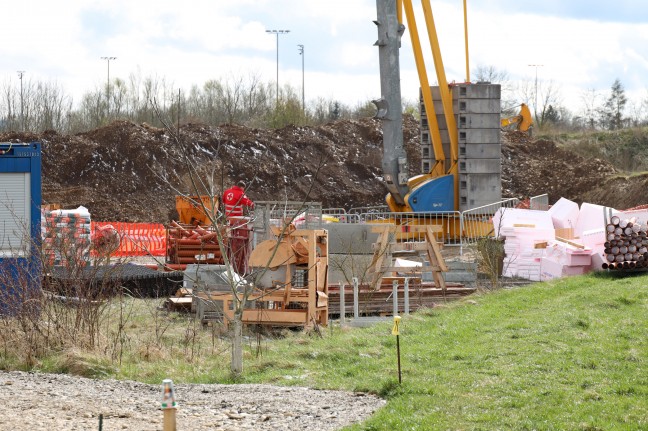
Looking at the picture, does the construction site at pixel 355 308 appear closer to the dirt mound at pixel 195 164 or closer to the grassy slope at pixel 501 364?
the grassy slope at pixel 501 364

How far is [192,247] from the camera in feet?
86.9

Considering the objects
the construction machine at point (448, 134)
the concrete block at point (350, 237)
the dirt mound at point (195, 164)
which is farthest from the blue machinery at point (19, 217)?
the dirt mound at point (195, 164)

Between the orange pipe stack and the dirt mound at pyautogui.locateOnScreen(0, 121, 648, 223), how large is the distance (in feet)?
70.0

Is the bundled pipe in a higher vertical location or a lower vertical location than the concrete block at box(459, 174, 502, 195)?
lower

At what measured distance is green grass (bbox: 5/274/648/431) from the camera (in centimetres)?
862

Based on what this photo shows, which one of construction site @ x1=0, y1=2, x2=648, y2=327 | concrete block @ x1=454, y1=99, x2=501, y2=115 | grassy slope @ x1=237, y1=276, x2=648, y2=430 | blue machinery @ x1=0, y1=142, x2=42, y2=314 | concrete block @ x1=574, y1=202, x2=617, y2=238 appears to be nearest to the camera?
grassy slope @ x1=237, y1=276, x2=648, y2=430

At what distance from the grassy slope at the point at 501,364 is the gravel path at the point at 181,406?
45cm

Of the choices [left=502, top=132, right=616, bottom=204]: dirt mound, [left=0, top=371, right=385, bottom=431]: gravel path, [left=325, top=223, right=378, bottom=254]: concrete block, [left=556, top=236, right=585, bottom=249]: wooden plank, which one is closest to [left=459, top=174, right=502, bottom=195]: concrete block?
[left=325, top=223, right=378, bottom=254]: concrete block

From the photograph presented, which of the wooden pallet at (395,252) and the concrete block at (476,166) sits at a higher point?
the concrete block at (476,166)

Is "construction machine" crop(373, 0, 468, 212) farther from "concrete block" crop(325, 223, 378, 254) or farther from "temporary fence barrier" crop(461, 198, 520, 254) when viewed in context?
"concrete block" crop(325, 223, 378, 254)

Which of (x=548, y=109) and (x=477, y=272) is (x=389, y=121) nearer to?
(x=477, y=272)

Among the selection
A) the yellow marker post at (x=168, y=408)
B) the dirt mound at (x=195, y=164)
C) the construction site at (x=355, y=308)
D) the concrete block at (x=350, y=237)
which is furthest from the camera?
the dirt mound at (x=195, y=164)

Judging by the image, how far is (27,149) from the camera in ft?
53.4

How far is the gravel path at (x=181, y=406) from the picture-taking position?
8.62 metres
